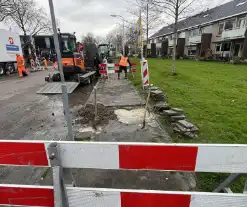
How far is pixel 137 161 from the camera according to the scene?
60.7 inches

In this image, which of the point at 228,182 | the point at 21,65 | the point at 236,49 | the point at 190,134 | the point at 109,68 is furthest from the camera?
the point at 236,49

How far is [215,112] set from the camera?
213 inches

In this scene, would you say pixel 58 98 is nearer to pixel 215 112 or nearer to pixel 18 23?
pixel 215 112

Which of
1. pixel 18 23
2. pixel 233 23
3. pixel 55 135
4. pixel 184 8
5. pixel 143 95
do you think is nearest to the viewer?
pixel 55 135

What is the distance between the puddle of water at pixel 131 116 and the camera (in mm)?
4922

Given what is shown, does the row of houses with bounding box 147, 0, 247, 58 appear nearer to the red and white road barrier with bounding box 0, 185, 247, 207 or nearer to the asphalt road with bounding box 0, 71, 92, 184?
the asphalt road with bounding box 0, 71, 92, 184

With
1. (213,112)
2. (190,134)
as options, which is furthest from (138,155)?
(213,112)

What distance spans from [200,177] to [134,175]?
40.9 inches

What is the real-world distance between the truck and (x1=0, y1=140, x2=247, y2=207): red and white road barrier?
64.9 feet

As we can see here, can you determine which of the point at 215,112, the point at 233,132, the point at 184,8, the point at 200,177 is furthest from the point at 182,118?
the point at 184,8

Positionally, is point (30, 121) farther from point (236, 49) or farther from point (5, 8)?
point (236, 49)

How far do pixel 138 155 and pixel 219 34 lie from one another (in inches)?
1316

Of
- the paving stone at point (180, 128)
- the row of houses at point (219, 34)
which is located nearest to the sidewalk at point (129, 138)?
the paving stone at point (180, 128)

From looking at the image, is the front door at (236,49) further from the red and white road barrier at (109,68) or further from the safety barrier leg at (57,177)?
the safety barrier leg at (57,177)
